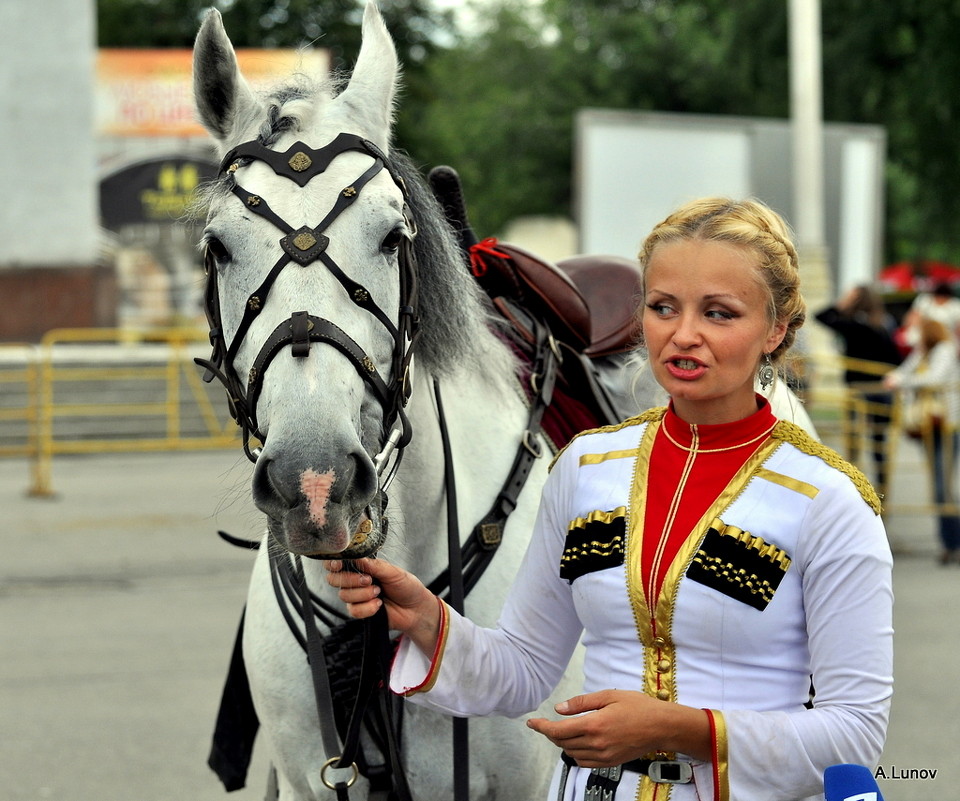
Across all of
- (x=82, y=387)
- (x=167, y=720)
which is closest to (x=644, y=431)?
(x=167, y=720)

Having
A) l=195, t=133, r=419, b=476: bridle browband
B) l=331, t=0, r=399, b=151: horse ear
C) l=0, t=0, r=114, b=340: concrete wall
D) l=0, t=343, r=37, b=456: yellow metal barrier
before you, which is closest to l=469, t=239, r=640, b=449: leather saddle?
l=331, t=0, r=399, b=151: horse ear

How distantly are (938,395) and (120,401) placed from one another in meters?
10.7

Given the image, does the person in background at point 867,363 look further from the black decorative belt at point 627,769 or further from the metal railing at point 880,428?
the black decorative belt at point 627,769

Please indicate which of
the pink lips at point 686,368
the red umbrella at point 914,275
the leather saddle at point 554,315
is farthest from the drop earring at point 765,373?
the red umbrella at point 914,275

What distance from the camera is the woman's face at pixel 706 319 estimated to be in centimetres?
187

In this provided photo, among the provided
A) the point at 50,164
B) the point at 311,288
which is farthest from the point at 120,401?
the point at 311,288

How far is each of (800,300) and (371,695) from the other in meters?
1.28

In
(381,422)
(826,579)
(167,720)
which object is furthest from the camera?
(167,720)

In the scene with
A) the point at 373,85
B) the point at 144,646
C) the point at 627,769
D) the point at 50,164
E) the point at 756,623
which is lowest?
the point at 144,646

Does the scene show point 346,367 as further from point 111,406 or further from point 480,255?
point 111,406

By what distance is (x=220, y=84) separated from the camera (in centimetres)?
254

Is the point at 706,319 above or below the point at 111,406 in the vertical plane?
above

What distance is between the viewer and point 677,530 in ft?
6.28

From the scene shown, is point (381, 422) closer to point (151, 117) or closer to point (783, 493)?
point (783, 493)
